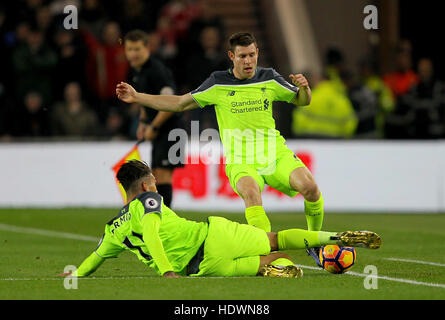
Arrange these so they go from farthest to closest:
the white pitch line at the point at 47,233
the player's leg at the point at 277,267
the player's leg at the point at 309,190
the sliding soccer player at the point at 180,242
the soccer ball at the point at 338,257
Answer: the white pitch line at the point at 47,233 < the player's leg at the point at 309,190 < the soccer ball at the point at 338,257 < the player's leg at the point at 277,267 < the sliding soccer player at the point at 180,242

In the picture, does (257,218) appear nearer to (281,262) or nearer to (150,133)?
(281,262)

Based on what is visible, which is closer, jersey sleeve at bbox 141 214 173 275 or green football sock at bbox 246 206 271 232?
jersey sleeve at bbox 141 214 173 275

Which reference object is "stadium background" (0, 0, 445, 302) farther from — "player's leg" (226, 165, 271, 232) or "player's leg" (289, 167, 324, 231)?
"player's leg" (226, 165, 271, 232)

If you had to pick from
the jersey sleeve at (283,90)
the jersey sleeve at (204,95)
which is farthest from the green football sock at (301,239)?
the jersey sleeve at (204,95)

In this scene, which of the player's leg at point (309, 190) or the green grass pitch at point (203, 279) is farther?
the player's leg at point (309, 190)

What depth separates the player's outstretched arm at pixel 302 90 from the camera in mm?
9587

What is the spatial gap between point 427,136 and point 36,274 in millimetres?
11119

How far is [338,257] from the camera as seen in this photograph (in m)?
8.85

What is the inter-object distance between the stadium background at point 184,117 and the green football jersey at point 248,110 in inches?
294

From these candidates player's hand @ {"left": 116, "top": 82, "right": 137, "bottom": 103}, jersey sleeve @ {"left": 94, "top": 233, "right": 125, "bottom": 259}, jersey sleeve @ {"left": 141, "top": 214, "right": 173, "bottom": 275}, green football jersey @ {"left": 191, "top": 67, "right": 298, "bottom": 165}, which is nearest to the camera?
jersey sleeve @ {"left": 141, "top": 214, "right": 173, "bottom": 275}

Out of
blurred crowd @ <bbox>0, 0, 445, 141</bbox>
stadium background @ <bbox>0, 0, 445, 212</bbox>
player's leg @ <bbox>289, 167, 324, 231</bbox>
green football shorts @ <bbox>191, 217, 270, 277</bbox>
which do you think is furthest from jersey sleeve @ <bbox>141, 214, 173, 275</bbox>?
blurred crowd @ <bbox>0, 0, 445, 141</bbox>

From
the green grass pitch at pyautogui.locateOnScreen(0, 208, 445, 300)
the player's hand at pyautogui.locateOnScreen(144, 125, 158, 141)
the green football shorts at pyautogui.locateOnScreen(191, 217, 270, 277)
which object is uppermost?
the player's hand at pyautogui.locateOnScreen(144, 125, 158, 141)

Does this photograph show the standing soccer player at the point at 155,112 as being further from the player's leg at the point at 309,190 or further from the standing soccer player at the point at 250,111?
the player's leg at the point at 309,190

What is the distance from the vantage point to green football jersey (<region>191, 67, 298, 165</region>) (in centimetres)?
995
